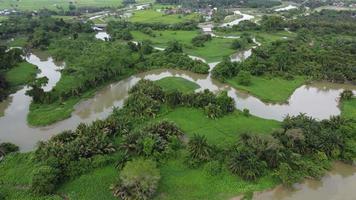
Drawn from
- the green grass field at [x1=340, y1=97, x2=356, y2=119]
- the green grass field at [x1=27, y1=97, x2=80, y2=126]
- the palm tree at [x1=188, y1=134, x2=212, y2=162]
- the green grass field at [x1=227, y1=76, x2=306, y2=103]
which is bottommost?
the green grass field at [x1=340, y1=97, x2=356, y2=119]

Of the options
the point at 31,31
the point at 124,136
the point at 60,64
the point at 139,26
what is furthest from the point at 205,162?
the point at 31,31

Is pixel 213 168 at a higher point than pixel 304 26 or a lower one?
lower

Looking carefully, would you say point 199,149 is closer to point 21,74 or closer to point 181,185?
point 181,185

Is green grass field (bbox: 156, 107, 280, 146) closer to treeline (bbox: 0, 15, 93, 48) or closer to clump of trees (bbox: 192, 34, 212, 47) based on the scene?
clump of trees (bbox: 192, 34, 212, 47)

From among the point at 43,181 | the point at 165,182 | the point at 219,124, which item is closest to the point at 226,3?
the point at 219,124

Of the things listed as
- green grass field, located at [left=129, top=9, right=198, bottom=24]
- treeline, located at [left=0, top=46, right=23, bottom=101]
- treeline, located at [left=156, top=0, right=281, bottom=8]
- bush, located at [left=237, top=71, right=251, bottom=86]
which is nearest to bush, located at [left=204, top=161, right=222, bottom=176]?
bush, located at [left=237, top=71, right=251, bottom=86]

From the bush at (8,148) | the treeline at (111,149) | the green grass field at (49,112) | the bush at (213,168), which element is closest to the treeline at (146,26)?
the green grass field at (49,112)
